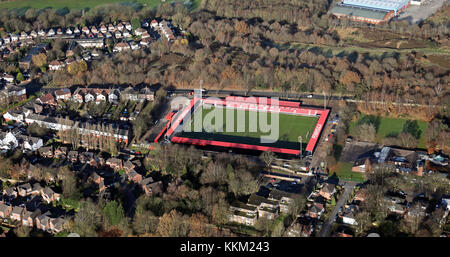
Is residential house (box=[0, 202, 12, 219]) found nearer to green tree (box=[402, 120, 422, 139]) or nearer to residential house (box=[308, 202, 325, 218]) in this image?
residential house (box=[308, 202, 325, 218])

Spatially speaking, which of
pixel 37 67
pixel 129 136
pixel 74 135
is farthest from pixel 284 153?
pixel 37 67

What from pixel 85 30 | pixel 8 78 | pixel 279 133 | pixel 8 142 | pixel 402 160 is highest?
pixel 85 30

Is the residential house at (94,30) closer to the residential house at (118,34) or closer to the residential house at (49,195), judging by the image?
the residential house at (118,34)

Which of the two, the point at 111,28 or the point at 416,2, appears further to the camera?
the point at 416,2

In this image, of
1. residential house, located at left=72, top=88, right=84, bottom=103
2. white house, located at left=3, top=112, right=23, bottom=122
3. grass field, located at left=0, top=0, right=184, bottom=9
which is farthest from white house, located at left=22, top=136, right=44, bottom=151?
grass field, located at left=0, top=0, right=184, bottom=9

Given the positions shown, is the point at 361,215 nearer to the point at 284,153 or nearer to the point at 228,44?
the point at 284,153

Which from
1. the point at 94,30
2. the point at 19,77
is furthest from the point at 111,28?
the point at 19,77

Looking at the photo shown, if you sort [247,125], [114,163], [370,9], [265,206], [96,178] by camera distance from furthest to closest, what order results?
[370,9] → [247,125] → [114,163] → [96,178] → [265,206]

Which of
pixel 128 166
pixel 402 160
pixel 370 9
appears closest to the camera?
pixel 402 160

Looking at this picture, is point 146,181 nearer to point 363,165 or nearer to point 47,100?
point 363,165
